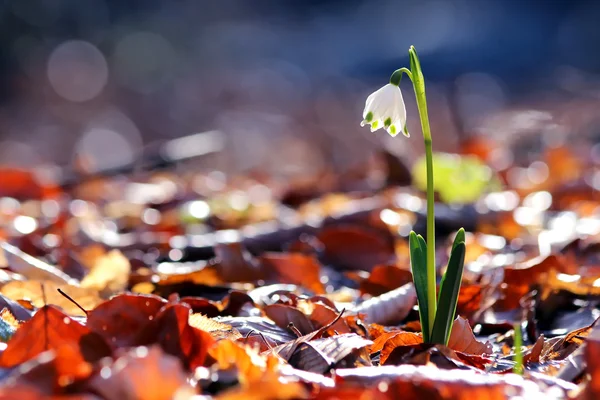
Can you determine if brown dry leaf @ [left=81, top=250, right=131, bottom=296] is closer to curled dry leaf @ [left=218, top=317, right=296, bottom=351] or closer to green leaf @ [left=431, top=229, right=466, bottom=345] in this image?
curled dry leaf @ [left=218, top=317, right=296, bottom=351]

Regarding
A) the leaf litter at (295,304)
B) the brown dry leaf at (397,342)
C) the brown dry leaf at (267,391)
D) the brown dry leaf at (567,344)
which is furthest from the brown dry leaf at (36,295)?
the brown dry leaf at (567,344)

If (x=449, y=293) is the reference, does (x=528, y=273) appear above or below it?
below

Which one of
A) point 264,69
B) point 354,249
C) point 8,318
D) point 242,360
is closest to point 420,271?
point 242,360

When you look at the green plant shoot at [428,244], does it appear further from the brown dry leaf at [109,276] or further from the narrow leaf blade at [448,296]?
the brown dry leaf at [109,276]

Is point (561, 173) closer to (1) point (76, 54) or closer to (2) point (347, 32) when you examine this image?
(1) point (76, 54)

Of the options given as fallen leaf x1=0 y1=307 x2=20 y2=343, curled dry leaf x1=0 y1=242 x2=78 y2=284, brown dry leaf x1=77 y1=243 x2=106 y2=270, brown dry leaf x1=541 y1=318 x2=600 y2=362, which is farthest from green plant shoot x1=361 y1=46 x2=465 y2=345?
brown dry leaf x1=77 y1=243 x2=106 y2=270

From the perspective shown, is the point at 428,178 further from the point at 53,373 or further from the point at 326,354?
the point at 53,373
